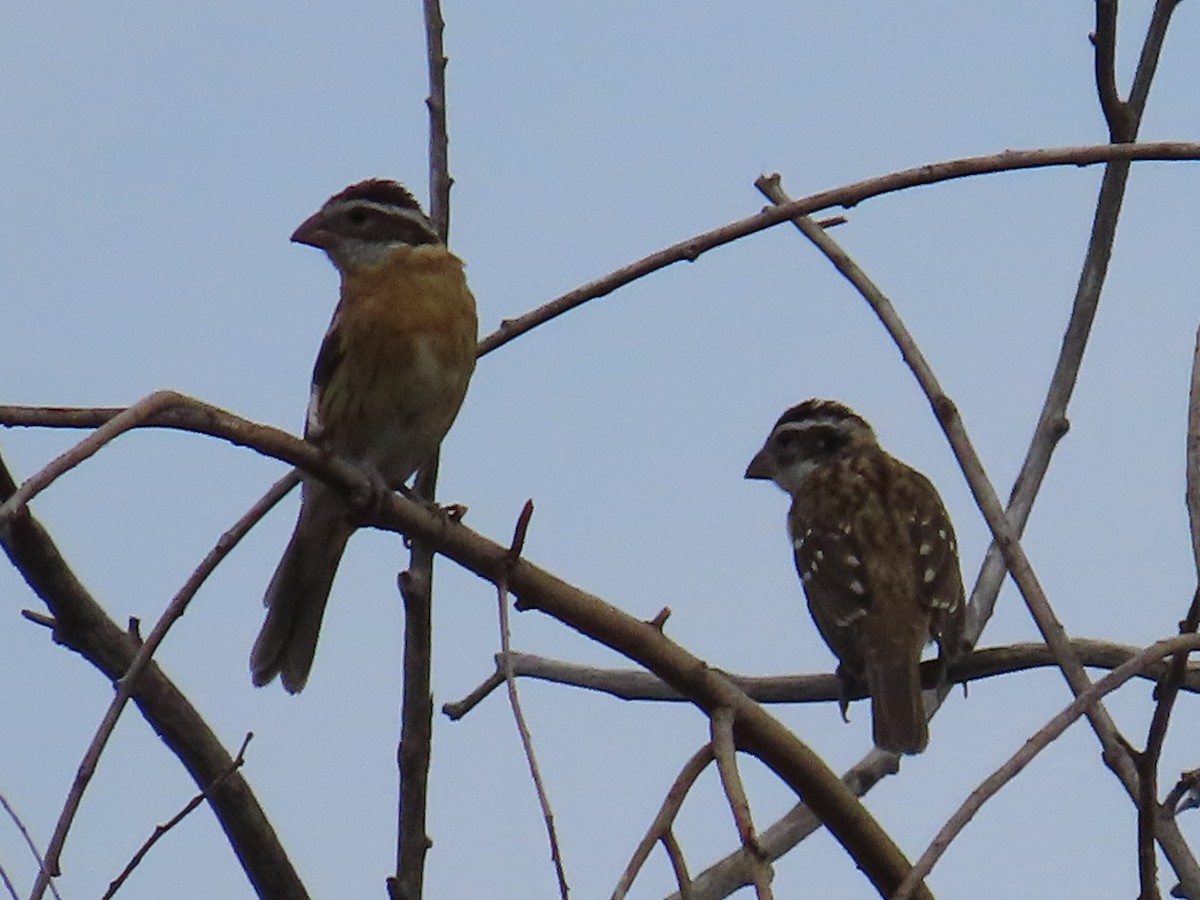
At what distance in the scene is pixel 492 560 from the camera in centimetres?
311

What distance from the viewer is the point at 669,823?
2.61m

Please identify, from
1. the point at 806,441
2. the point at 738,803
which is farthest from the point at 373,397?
the point at 806,441

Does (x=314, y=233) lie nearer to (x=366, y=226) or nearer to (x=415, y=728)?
(x=366, y=226)

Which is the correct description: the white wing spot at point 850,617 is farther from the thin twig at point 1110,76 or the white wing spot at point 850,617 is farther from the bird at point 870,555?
the thin twig at point 1110,76

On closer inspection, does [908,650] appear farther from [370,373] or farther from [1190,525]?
[1190,525]

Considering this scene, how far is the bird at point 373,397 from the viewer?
220 inches

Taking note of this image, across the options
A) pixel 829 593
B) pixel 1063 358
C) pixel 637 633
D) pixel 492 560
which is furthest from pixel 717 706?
pixel 829 593

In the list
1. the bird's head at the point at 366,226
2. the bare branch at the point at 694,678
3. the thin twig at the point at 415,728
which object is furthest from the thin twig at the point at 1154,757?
the bird's head at the point at 366,226

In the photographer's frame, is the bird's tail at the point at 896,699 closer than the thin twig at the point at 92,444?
No

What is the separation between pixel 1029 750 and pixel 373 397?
328 centimetres

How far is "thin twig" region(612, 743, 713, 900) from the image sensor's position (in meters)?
2.44

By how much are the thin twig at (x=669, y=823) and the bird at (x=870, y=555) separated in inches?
125

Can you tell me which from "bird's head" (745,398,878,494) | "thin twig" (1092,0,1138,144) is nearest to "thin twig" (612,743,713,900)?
"thin twig" (1092,0,1138,144)

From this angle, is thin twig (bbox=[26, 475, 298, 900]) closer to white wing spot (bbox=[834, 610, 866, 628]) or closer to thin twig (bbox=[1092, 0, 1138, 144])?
thin twig (bbox=[1092, 0, 1138, 144])
